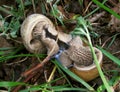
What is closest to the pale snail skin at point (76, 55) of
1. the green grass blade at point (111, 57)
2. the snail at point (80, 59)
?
the snail at point (80, 59)

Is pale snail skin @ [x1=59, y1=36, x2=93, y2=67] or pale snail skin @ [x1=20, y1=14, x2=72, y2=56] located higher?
pale snail skin @ [x1=20, y1=14, x2=72, y2=56]

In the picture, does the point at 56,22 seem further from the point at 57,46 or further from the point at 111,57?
the point at 111,57

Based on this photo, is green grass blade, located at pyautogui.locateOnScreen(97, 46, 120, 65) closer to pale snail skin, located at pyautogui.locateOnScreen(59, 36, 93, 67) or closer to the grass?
the grass

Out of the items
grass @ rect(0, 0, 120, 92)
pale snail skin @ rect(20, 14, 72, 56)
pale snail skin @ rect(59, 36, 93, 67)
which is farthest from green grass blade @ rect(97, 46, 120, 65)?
pale snail skin @ rect(20, 14, 72, 56)

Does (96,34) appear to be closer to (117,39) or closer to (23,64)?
(117,39)

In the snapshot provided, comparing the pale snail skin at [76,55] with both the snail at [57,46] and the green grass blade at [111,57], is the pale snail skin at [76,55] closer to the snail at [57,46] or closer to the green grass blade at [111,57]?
the snail at [57,46]

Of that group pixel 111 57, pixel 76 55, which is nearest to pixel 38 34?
pixel 76 55
